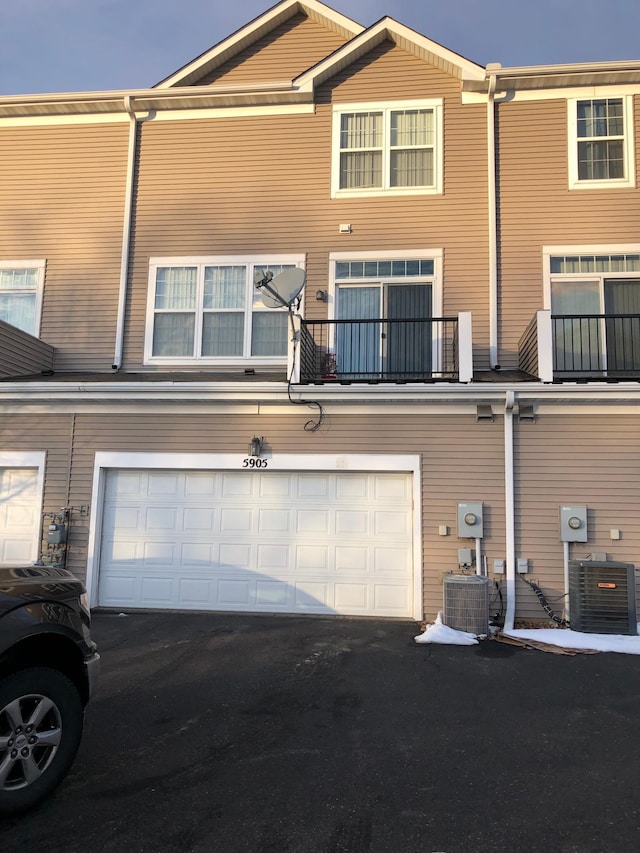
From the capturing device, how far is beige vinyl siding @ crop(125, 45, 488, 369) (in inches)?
354

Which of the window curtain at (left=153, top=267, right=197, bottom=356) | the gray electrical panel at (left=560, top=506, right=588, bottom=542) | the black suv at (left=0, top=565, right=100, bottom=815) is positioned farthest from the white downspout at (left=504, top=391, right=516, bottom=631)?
the black suv at (left=0, top=565, right=100, bottom=815)

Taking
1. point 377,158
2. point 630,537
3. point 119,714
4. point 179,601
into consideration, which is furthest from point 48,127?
point 630,537

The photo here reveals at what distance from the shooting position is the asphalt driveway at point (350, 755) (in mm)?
2738

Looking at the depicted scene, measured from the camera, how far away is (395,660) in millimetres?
5656

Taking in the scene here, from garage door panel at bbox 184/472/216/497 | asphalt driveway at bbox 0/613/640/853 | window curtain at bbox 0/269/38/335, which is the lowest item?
asphalt driveway at bbox 0/613/640/853

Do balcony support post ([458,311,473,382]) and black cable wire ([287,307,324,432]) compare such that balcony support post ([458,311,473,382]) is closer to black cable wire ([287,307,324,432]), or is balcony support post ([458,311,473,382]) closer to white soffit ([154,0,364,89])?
black cable wire ([287,307,324,432])

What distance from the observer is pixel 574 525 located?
7.18 meters

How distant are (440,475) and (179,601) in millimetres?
3994

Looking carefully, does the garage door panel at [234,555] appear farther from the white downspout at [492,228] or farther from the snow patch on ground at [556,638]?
the white downspout at [492,228]

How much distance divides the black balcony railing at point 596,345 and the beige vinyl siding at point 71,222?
716 centimetres

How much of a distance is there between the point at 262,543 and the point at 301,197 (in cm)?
570

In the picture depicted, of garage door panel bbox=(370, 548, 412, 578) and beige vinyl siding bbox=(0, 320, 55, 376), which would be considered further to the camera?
Result: beige vinyl siding bbox=(0, 320, 55, 376)

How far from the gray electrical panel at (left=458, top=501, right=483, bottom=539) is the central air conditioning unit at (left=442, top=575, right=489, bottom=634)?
669 mm

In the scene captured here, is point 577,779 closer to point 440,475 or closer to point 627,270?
point 440,475
